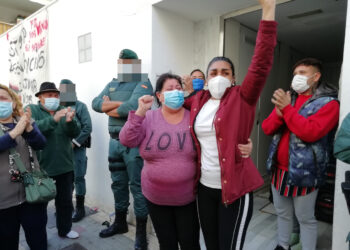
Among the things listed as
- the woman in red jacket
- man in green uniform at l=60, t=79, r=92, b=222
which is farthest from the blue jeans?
the woman in red jacket

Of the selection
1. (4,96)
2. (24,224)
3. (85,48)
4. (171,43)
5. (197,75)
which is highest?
(85,48)

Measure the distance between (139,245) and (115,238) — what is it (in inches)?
16.4

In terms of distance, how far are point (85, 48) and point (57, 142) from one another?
1.77 meters

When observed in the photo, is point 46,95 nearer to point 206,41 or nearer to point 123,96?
point 123,96

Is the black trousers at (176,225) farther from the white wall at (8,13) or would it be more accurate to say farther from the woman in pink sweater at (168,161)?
the white wall at (8,13)

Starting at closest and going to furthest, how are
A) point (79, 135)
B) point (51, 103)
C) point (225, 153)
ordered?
point (225, 153) → point (51, 103) → point (79, 135)

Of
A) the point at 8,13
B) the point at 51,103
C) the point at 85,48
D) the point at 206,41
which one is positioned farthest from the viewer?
the point at 8,13

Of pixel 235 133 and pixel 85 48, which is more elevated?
pixel 85 48

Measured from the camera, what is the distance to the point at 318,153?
1.85 meters

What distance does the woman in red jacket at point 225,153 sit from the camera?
1382mm

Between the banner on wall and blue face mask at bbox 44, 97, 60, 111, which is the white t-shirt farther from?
the banner on wall

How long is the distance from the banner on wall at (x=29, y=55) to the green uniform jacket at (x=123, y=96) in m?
2.65

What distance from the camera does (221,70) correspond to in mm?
1516

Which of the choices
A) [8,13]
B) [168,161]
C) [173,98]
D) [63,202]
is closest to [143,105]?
[173,98]
